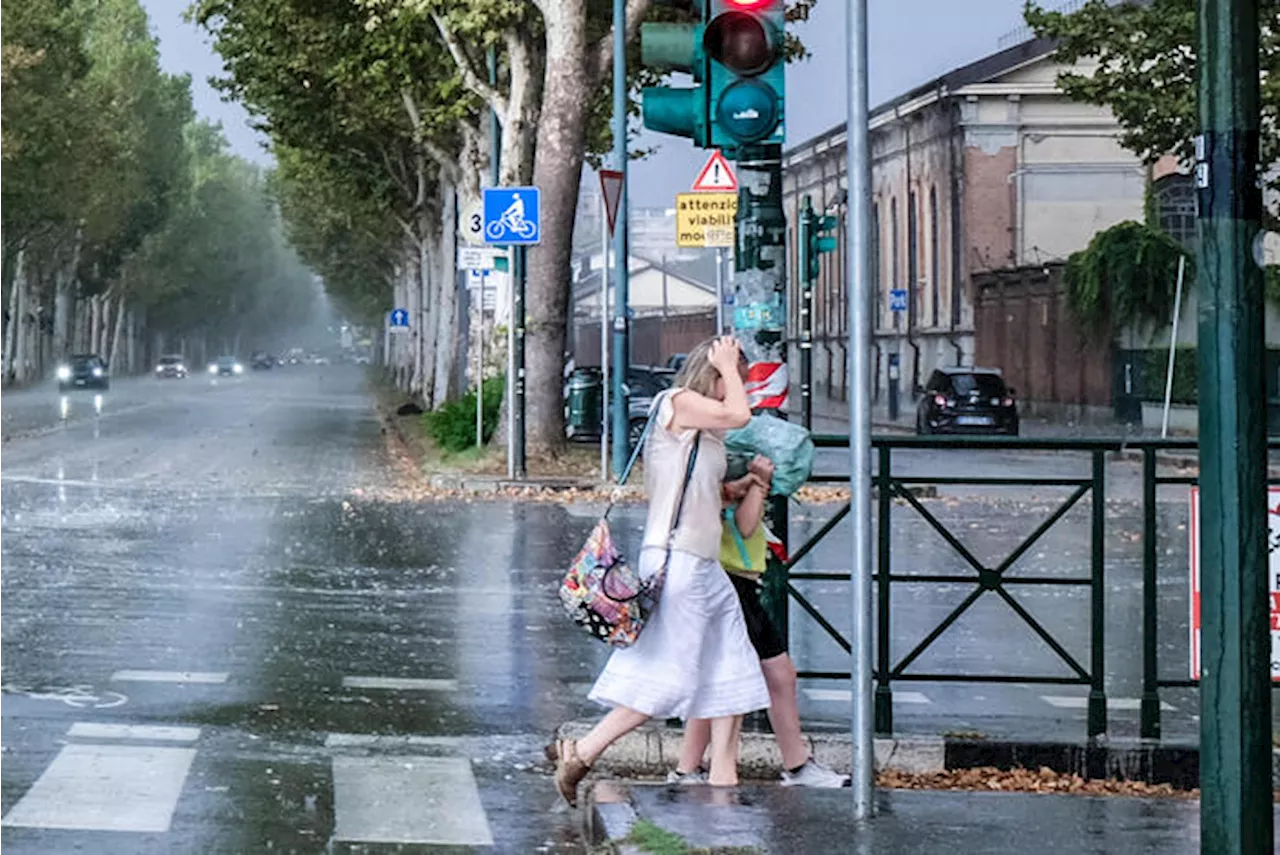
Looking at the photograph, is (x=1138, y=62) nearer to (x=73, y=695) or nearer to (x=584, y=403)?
(x=584, y=403)

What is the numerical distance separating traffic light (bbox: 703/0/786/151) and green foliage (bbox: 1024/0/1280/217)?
3159 centimetres

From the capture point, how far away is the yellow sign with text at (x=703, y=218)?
34.1 metres

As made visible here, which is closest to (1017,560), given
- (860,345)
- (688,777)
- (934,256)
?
(688,777)

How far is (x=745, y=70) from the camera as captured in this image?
33.1ft

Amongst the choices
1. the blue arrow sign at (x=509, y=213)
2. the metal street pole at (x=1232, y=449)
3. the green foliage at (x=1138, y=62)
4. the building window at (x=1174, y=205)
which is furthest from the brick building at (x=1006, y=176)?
the metal street pole at (x=1232, y=449)

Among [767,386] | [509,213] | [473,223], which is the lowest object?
[767,386]

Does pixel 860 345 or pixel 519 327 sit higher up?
pixel 519 327

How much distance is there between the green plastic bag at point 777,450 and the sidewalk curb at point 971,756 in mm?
1401

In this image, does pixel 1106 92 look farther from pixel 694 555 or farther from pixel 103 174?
pixel 103 174

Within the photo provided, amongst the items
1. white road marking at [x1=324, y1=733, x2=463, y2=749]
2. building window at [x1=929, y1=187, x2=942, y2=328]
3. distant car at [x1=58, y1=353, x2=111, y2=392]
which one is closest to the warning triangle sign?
white road marking at [x1=324, y1=733, x2=463, y2=749]

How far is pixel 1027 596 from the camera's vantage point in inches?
615

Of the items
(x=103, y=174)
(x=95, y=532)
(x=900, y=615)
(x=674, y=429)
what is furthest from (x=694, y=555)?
(x=103, y=174)

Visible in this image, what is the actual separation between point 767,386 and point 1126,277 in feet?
153

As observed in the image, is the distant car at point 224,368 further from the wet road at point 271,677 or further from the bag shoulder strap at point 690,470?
the bag shoulder strap at point 690,470
